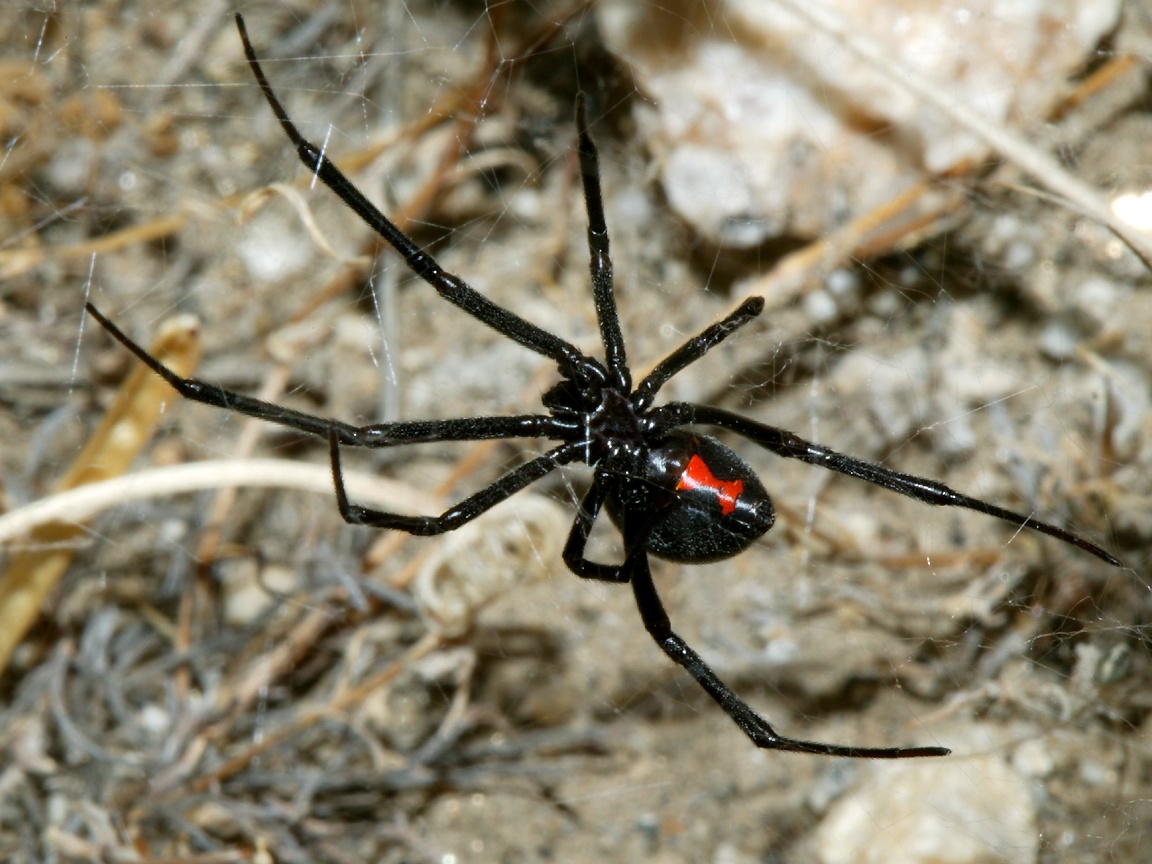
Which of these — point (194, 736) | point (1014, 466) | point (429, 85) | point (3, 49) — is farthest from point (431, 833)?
point (3, 49)

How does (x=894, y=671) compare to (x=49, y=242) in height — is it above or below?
below

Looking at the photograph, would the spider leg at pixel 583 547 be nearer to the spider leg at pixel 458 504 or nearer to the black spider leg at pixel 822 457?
the spider leg at pixel 458 504

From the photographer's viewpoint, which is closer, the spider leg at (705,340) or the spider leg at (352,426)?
the spider leg at (352,426)

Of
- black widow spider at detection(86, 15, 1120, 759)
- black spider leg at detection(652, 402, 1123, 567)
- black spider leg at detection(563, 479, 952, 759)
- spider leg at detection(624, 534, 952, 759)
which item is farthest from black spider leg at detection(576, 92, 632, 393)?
spider leg at detection(624, 534, 952, 759)

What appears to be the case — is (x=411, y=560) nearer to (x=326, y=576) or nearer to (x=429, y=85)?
(x=326, y=576)

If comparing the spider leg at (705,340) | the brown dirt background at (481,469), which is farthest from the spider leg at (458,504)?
the brown dirt background at (481,469)

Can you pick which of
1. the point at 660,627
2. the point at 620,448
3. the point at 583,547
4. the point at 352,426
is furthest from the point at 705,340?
the point at 352,426

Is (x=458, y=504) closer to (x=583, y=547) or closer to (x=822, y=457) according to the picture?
(x=583, y=547)
